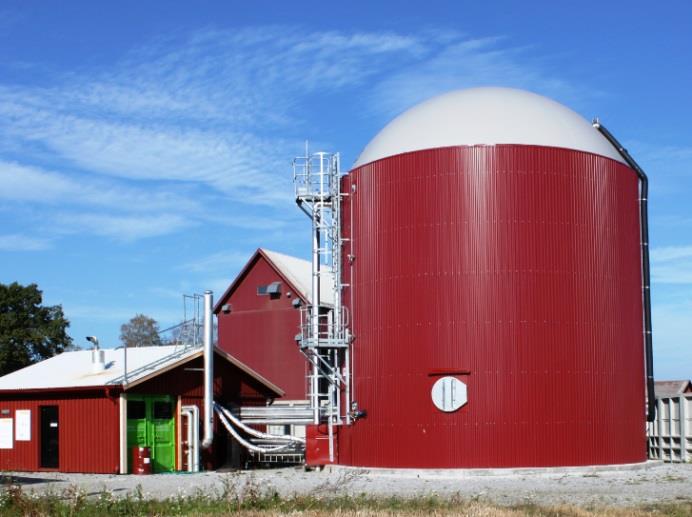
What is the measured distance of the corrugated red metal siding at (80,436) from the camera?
99.6 feet

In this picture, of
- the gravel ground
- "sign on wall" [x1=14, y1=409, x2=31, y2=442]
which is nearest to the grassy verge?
the gravel ground

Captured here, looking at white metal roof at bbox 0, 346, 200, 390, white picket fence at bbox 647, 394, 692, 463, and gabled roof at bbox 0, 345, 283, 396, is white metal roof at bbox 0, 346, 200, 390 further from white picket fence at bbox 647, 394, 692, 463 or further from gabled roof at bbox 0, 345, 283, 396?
white picket fence at bbox 647, 394, 692, 463

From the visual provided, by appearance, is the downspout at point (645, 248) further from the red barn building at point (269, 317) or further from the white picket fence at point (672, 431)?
the red barn building at point (269, 317)

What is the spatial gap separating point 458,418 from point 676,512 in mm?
10771

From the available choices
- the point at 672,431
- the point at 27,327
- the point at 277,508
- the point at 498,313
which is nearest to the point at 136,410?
the point at 498,313

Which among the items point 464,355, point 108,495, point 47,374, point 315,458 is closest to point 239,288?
point 47,374

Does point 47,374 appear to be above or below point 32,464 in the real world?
above

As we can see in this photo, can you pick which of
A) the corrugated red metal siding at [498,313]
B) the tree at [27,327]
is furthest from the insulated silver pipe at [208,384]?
the tree at [27,327]

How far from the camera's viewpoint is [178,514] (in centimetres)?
1661

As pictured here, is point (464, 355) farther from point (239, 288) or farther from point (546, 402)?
point (239, 288)

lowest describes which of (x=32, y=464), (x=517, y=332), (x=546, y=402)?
(x=32, y=464)

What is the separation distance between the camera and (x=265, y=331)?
5094cm

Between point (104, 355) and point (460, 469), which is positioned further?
point (104, 355)

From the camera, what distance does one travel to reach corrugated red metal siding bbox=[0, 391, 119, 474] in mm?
30359
